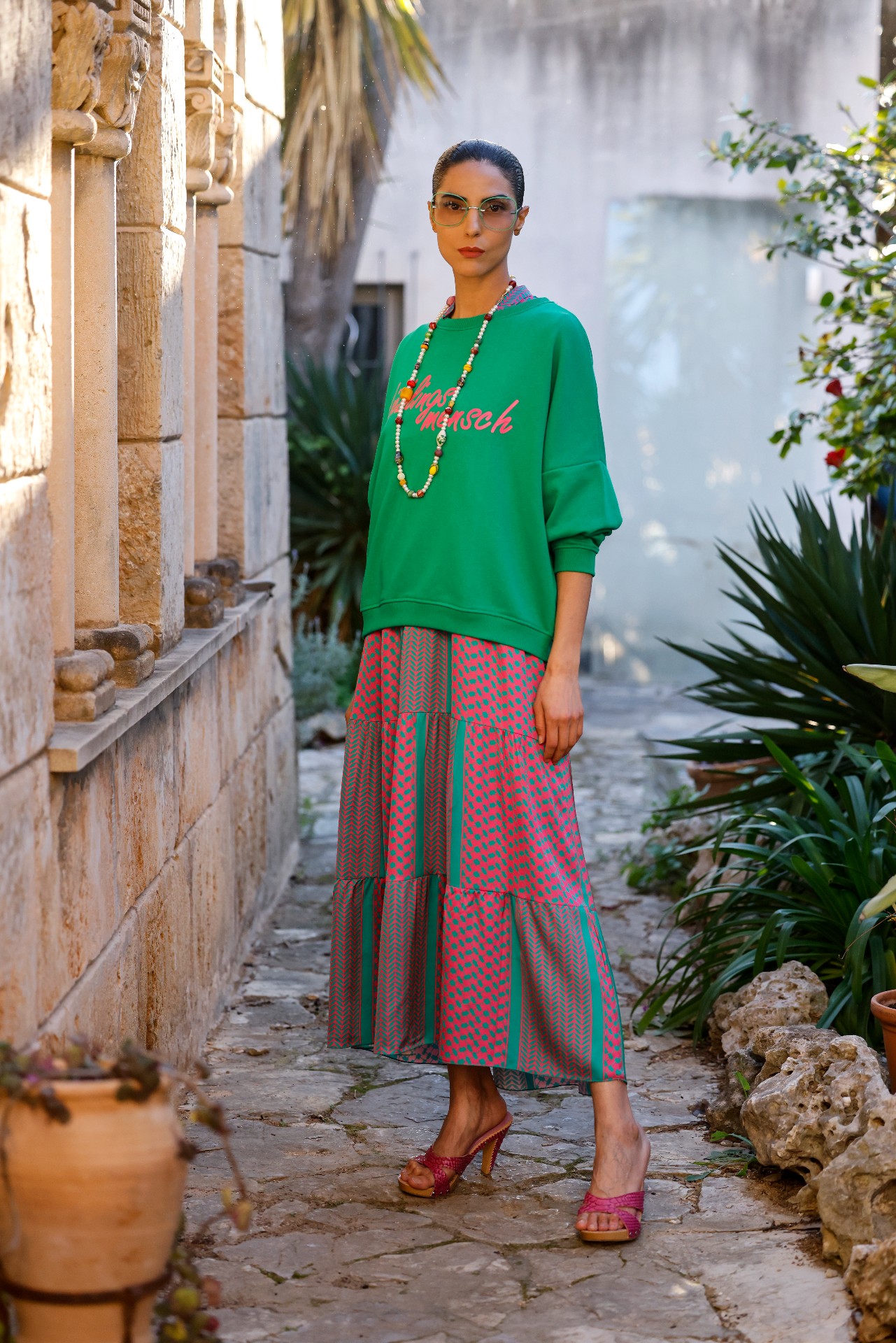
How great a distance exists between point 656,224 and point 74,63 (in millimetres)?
8543

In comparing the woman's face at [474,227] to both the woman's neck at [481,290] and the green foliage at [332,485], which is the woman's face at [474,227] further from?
the green foliage at [332,485]

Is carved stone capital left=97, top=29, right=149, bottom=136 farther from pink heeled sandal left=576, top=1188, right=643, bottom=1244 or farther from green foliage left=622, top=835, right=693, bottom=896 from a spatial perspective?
green foliage left=622, top=835, right=693, bottom=896

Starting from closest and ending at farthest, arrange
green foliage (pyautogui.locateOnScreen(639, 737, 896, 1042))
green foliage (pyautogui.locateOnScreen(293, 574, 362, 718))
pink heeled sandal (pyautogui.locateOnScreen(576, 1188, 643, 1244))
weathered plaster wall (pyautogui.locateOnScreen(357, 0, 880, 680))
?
pink heeled sandal (pyautogui.locateOnScreen(576, 1188, 643, 1244))
green foliage (pyautogui.locateOnScreen(639, 737, 896, 1042))
green foliage (pyautogui.locateOnScreen(293, 574, 362, 718))
weathered plaster wall (pyautogui.locateOnScreen(357, 0, 880, 680))

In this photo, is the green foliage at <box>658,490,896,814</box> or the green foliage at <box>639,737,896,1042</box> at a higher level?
the green foliage at <box>658,490,896,814</box>

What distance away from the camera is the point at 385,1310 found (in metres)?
2.41

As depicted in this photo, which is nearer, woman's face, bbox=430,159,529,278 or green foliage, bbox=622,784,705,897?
woman's face, bbox=430,159,529,278

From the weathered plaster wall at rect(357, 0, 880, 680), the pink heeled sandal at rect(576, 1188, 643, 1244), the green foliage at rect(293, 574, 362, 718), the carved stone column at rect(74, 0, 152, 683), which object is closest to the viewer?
the pink heeled sandal at rect(576, 1188, 643, 1244)

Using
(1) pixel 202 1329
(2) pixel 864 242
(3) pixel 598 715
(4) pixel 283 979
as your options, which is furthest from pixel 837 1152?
(3) pixel 598 715

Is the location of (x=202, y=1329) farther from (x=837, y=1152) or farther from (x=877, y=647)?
(x=877, y=647)

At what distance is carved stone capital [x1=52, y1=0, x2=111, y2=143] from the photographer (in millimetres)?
2541

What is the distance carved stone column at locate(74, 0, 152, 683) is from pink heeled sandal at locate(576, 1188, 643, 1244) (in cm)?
129

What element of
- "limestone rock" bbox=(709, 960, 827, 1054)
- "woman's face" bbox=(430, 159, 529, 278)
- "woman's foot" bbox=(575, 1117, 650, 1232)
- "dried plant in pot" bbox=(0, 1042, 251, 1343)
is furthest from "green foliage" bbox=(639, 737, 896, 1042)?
"dried plant in pot" bbox=(0, 1042, 251, 1343)

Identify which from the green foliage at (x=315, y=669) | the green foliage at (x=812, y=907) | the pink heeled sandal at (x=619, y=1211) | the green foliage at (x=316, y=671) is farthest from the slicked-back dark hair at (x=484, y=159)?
the green foliage at (x=316, y=671)

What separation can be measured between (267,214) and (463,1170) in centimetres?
331
